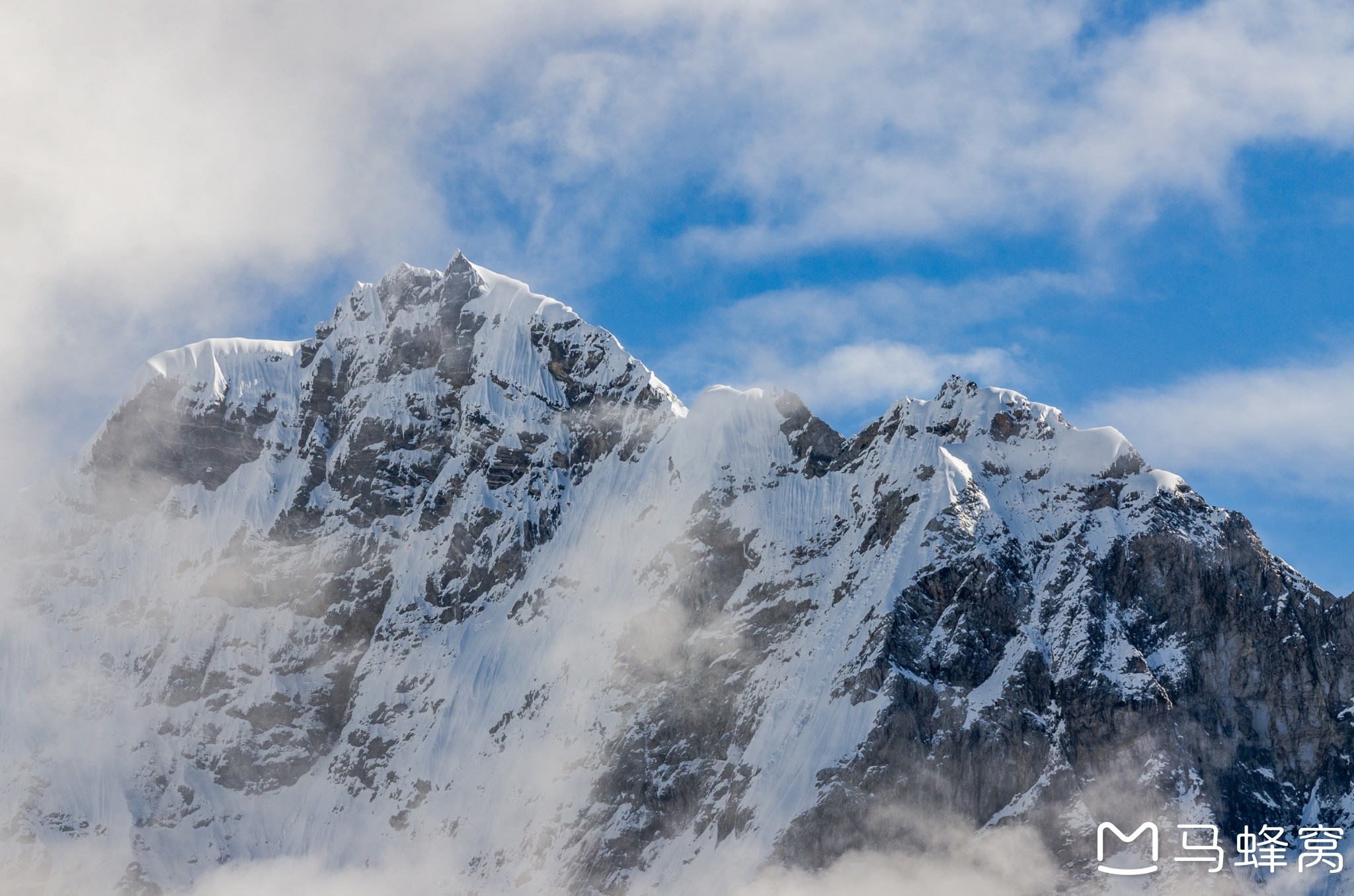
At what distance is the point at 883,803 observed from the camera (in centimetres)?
18775

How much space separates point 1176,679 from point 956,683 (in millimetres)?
23832

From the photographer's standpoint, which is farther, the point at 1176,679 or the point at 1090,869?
the point at 1176,679

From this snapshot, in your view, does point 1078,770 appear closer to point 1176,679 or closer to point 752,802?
point 1176,679

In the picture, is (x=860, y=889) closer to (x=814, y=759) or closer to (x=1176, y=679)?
(x=814, y=759)

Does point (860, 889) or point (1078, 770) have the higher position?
point (1078, 770)

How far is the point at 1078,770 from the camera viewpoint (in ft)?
619

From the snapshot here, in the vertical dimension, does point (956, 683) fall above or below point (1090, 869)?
above

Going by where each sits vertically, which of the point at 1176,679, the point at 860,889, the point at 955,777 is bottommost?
the point at 860,889

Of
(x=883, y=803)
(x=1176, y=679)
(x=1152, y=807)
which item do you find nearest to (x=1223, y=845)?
(x=1152, y=807)

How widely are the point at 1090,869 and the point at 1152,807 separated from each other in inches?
422

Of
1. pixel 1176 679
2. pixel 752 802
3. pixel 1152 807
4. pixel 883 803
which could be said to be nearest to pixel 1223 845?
pixel 1152 807

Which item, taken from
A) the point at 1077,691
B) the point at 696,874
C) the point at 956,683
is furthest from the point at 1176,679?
the point at 696,874

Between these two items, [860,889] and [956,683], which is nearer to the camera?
[860,889]

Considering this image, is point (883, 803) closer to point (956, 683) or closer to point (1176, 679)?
point (956, 683)
